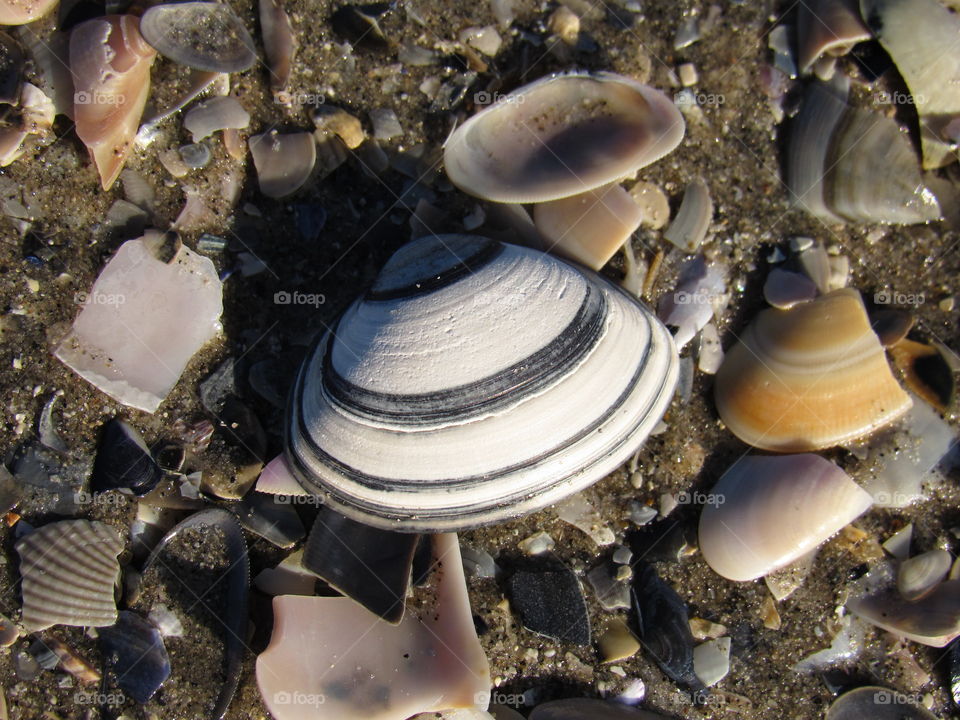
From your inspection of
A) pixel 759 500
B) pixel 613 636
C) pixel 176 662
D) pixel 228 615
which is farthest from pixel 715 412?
pixel 176 662

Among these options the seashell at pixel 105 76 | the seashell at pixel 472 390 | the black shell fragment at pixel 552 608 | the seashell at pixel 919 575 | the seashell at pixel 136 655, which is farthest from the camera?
the seashell at pixel 919 575

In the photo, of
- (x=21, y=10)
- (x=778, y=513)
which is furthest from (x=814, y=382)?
(x=21, y=10)

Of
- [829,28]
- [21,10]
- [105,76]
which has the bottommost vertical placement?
[105,76]

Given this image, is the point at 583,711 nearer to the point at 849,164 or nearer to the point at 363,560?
the point at 363,560

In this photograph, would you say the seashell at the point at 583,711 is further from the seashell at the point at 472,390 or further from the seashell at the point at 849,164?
the seashell at the point at 849,164

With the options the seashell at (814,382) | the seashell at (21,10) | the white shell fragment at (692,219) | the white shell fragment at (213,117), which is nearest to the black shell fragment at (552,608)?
the seashell at (814,382)
